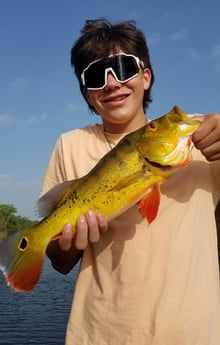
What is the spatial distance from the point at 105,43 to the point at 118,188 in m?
1.40

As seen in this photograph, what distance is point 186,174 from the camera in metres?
3.54

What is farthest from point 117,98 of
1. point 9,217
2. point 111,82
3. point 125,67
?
point 9,217

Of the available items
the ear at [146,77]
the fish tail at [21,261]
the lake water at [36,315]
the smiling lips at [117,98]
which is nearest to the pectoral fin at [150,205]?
the fish tail at [21,261]

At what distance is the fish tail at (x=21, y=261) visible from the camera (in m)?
3.25

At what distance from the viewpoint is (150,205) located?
10.3ft

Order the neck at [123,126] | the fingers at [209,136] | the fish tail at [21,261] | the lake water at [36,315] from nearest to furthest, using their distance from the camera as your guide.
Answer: the fingers at [209,136] < the fish tail at [21,261] < the neck at [123,126] < the lake water at [36,315]

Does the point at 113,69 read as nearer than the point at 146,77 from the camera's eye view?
Yes

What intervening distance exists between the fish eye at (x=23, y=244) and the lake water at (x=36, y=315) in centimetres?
1561

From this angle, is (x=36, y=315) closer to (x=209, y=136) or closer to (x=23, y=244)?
(x=23, y=244)

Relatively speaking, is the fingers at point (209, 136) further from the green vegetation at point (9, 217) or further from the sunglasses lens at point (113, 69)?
the green vegetation at point (9, 217)

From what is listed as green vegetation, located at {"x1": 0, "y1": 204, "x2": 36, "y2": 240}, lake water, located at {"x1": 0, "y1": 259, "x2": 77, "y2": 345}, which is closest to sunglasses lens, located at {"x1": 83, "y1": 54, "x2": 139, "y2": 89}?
lake water, located at {"x1": 0, "y1": 259, "x2": 77, "y2": 345}

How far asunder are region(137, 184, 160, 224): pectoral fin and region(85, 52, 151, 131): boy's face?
836 millimetres

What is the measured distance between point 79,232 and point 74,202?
0.23m

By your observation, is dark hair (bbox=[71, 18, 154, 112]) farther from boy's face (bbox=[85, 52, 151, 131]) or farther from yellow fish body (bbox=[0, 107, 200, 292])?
yellow fish body (bbox=[0, 107, 200, 292])
